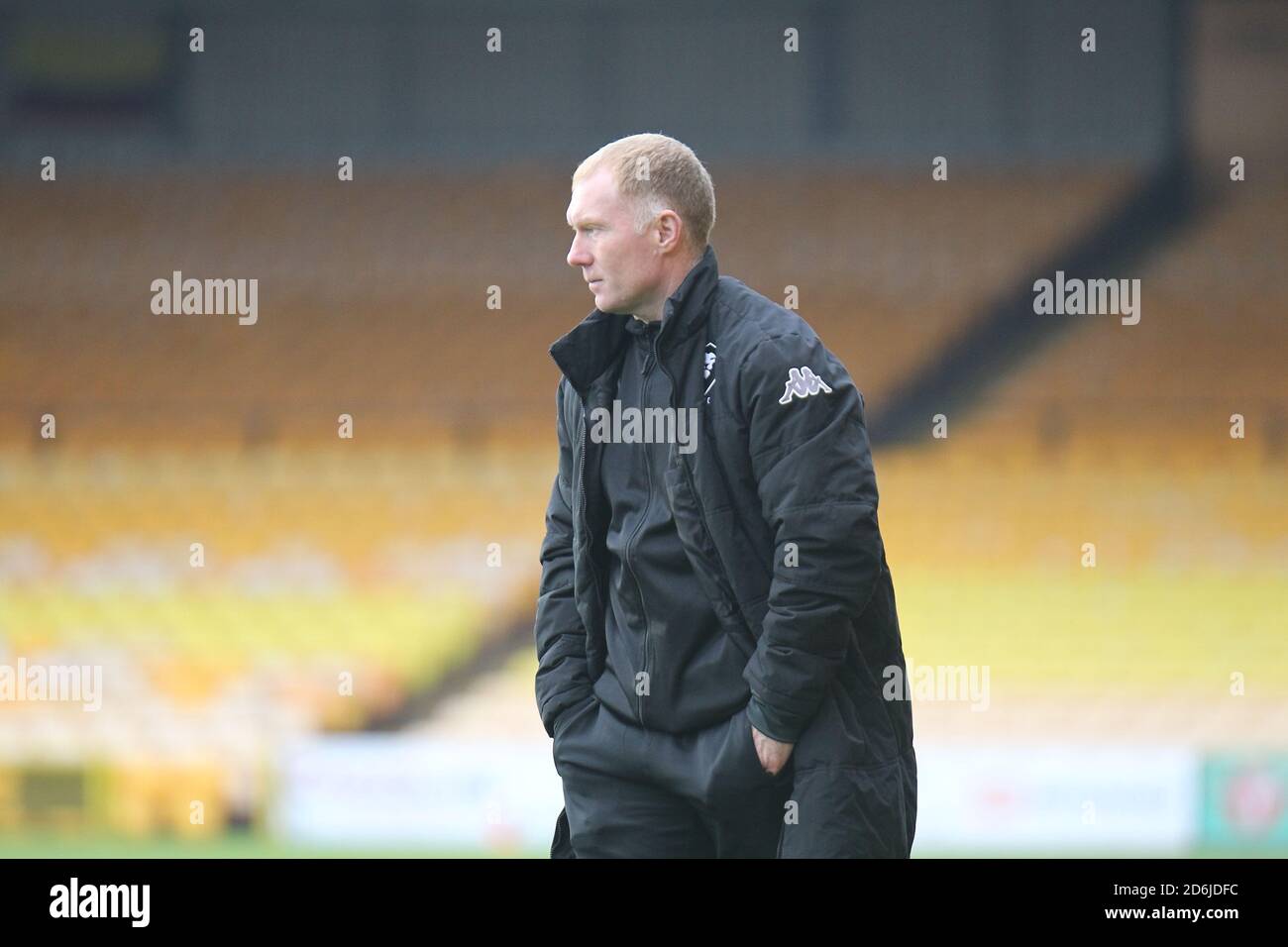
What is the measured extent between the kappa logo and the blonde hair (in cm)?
21

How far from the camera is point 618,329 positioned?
1966mm

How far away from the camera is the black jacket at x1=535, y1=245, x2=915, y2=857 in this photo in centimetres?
174

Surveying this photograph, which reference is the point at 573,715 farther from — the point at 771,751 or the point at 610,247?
the point at 610,247

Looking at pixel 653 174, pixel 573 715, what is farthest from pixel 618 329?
pixel 573 715

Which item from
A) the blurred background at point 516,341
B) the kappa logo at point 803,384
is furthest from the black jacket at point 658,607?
the blurred background at point 516,341

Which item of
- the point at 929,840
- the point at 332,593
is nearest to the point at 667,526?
the point at 929,840

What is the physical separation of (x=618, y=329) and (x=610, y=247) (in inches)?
6.2

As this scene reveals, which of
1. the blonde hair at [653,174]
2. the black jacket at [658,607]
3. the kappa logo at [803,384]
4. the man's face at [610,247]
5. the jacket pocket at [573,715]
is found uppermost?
the blonde hair at [653,174]

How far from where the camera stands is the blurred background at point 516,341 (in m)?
6.52

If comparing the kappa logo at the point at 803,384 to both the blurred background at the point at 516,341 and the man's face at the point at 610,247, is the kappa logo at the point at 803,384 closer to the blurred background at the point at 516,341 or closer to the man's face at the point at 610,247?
the man's face at the point at 610,247

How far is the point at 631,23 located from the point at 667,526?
5.12m

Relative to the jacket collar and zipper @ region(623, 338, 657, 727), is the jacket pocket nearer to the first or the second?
zipper @ region(623, 338, 657, 727)

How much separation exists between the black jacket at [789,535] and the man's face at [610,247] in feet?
0.17
